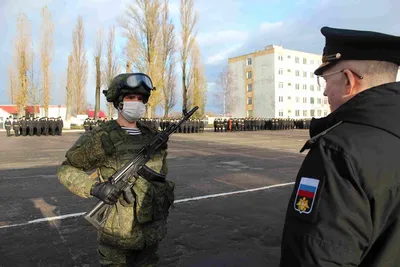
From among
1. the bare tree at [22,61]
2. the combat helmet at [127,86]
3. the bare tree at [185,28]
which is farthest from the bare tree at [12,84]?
the combat helmet at [127,86]

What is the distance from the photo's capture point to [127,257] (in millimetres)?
2131

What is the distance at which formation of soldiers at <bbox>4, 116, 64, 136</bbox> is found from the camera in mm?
22797

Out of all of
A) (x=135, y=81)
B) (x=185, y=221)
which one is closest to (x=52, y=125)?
(x=185, y=221)

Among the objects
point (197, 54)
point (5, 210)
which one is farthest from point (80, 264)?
point (197, 54)

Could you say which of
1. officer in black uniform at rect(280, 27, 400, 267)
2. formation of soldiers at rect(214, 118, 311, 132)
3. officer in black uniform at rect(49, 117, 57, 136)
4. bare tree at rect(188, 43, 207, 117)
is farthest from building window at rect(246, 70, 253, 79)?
officer in black uniform at rect(280, 27, 400, 267)

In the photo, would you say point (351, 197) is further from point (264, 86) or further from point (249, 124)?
point (264, 86)

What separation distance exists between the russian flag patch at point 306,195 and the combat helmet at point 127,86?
1644mm

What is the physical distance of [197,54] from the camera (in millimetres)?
38281

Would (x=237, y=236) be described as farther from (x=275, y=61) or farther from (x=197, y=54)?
(x=275, y=61)

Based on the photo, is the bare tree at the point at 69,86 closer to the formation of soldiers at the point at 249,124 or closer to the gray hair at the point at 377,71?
the formation of soldiers at the point at 249,124

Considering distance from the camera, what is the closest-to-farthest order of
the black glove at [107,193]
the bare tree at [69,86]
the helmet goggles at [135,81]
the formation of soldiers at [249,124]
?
the black glove at [107,193]
the helmet goggles at [135,81]
the formation of soldiers at [249,124]
the bare tree at [69,86]

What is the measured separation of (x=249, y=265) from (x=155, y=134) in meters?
1.17

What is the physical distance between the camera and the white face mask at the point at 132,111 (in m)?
2.35

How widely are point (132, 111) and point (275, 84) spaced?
62493mm
